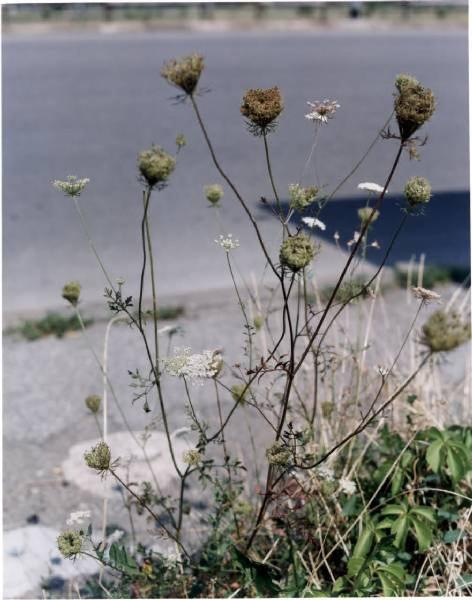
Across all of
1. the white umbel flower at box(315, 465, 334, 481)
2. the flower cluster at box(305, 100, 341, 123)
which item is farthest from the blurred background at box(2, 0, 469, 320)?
the white umbel flower at box(315, 465, 334, 481)

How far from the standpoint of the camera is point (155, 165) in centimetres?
151

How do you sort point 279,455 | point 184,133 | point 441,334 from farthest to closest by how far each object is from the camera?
point 184,133 → point 279,455 → point 441,334

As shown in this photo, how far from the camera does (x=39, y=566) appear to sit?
2531 mm

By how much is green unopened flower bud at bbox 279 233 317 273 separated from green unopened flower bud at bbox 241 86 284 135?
0.91 feet

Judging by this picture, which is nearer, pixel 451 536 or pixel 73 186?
pixel 73 186

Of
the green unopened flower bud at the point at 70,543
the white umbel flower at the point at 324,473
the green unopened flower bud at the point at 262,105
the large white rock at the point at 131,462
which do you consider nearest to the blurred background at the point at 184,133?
the green unopened flower bud at the point at 262,105

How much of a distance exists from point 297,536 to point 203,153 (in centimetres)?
570

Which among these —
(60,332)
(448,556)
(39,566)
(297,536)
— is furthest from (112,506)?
(60,332)

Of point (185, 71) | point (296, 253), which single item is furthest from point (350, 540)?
point (185, 71)

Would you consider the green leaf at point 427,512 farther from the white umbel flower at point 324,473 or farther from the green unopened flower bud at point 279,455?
the green unopened flower bud at point 279,455

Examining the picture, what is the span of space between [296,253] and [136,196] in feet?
17.3

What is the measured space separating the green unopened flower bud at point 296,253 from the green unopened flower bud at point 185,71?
1.24 feet

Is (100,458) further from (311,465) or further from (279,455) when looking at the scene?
(311,465)

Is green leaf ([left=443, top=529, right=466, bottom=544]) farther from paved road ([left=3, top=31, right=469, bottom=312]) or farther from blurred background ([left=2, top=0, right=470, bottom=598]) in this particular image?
paved road ([left=3, top=31, right=469, bottom=312])
